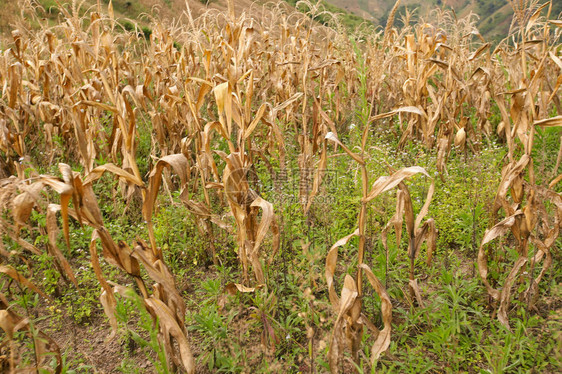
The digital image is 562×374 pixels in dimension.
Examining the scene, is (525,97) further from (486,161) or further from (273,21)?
(273,21)

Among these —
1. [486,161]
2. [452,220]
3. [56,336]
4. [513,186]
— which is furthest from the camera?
[486,161]

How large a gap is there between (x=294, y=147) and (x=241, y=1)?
37256 millimetres

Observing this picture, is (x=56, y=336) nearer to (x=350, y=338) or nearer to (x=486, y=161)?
(x=350, y=338)

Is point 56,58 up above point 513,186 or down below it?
above

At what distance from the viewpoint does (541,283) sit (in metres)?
2.17

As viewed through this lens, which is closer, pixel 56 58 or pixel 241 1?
pixel 56 58

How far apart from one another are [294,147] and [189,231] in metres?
1.52

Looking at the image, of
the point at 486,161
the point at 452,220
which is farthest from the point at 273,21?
the point at 452,220

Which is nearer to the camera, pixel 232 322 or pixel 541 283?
pixel 232 322

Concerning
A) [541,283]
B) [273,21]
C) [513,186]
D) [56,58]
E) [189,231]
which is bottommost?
[189,231]

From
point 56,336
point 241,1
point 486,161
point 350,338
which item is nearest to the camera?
point 350,338

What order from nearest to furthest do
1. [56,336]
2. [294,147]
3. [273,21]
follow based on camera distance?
[56,336] < [294,147] < [273,21]

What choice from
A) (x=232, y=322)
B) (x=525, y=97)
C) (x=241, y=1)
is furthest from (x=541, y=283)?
(x=241, y=1)

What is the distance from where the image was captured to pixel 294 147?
151 inches
